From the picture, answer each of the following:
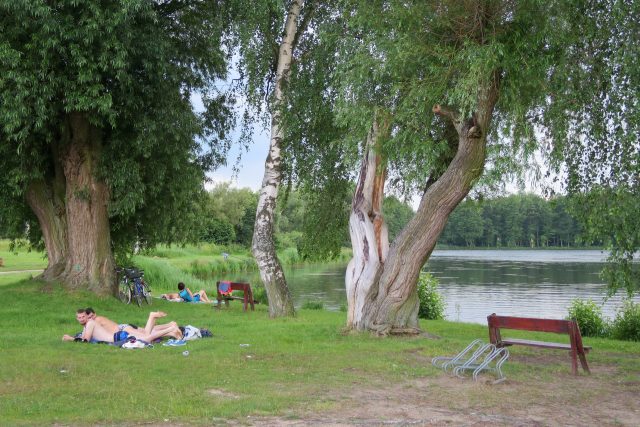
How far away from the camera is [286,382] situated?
8250 millimetres

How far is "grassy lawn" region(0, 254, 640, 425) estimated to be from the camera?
676cm

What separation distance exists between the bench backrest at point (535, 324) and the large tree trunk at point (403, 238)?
2.63 m

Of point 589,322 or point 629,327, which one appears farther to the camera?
point 589,322

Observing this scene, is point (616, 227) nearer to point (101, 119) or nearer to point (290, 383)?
point (290, 383)

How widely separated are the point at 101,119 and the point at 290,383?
10.7 m

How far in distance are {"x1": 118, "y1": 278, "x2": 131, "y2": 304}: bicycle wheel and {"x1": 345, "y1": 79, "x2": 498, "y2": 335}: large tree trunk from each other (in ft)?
26.9

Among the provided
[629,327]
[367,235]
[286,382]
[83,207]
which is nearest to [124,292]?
[83,207]

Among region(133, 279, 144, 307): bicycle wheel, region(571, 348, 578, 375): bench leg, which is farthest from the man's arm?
region(133, 279, 144, 307): bicycle wheel

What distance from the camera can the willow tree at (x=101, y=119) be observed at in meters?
15.1

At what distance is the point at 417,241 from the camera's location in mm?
12359

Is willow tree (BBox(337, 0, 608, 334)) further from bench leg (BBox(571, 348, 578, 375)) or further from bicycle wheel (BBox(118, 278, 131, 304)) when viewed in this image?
bicycle wheel (BBox(118, 278, 131, 304))

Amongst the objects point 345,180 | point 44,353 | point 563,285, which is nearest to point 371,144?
point 345,180

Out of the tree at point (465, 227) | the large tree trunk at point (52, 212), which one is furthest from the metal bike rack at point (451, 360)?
the tree at point (465, 227)

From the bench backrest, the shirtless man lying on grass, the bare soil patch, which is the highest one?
the bench backrest
